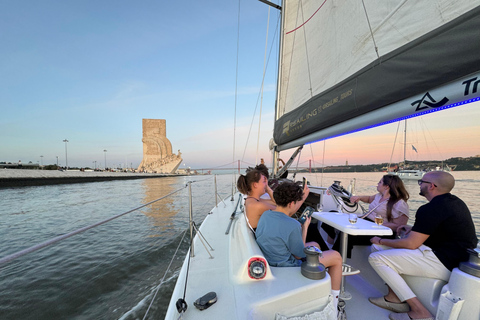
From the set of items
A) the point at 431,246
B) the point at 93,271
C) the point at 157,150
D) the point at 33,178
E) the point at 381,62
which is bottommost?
the point at 93,271

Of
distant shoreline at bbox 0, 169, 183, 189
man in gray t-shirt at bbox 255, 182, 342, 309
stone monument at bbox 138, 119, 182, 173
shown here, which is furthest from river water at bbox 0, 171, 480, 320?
stone monument at bbox 138, 119, 182, 173

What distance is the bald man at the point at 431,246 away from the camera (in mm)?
1344

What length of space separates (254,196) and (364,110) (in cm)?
124

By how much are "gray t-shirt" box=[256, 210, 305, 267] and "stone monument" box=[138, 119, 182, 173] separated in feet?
152

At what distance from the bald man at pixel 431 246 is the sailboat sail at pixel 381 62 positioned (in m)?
0.63

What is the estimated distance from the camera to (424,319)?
1386mm

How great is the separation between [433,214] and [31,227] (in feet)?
28.0

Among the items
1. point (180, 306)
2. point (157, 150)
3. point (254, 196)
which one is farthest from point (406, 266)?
point (157, 150)

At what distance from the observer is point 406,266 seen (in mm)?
1458

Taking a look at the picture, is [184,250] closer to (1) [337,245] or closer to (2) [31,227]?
(1) [337,245]

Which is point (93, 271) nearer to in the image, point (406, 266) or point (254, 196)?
point (254, 196)

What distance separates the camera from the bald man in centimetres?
134

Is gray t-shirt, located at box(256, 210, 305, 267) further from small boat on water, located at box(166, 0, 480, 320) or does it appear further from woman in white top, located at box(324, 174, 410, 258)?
woman in white top, located at box(324, 174, 410, 258)

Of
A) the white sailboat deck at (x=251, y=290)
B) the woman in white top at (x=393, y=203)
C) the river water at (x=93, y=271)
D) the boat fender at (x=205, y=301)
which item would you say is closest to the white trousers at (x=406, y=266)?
the white sailboat deck at (x=251, y=290)
